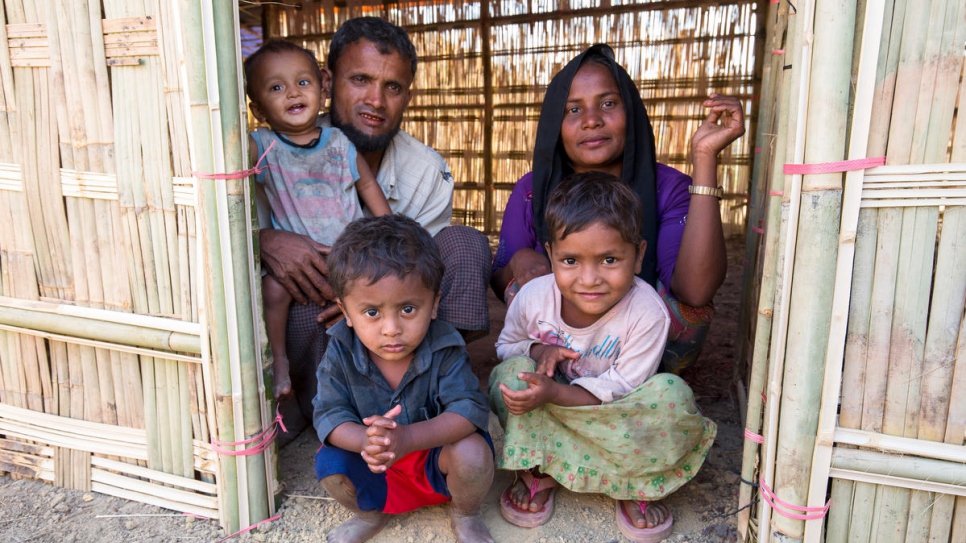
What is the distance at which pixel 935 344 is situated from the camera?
5.12 ft

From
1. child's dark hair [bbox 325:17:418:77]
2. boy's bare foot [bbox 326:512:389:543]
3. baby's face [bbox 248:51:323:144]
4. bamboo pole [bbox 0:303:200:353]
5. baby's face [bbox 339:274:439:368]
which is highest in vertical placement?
child's dark hair [bbox 325:17:418:77]

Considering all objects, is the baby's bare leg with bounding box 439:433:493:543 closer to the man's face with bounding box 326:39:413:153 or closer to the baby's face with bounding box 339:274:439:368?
the baby's face with bounding box 339:274:439:368

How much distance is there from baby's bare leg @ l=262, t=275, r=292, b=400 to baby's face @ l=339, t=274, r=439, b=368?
60cm

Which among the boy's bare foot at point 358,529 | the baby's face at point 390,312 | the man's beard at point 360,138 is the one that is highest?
the man's beard at point 360,138

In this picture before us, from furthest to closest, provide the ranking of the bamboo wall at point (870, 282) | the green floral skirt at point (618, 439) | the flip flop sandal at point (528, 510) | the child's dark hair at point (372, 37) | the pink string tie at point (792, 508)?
the child's dark hair at point (372, 37)
the flip flop sandal at point (528, 510)
the green floral skirt at point (618, 439)
the pink string tie at point (792, 508)
the bamboo wall at point (870, 282)

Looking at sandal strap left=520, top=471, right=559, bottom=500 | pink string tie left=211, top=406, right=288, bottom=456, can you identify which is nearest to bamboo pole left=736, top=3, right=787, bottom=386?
sandal strap left=520, top=471, right=559, bottom=500

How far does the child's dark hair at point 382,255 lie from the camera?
183 cm

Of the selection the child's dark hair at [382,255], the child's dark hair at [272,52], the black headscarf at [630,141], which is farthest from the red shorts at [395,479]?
the child's dark hair at [272,52]

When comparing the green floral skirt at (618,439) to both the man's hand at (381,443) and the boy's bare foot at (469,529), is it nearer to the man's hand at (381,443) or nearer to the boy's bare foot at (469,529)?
the boy's bare foot at (469,529)

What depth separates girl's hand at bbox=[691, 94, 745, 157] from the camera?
2.10 meters

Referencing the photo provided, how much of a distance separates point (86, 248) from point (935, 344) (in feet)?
8.16

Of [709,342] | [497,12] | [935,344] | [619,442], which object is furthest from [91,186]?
[497,12]

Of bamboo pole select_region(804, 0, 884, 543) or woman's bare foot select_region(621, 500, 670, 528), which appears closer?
bamboo pole select_region(804, 0, 884, 543)

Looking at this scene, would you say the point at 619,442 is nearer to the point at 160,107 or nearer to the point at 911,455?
the point at 911,455
